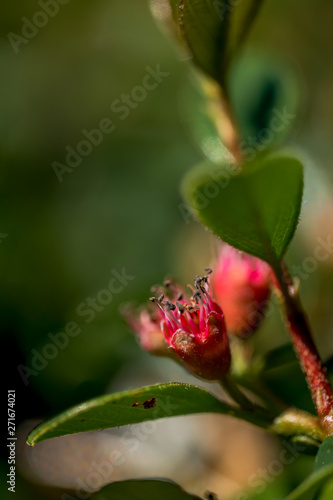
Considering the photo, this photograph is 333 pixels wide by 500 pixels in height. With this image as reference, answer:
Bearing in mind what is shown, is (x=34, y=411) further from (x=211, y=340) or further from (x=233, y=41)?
(x=233, y=41)

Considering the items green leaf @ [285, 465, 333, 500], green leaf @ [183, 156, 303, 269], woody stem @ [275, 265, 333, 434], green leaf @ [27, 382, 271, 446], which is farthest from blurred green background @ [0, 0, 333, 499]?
green leaf @ [285, 465, 333, 500]

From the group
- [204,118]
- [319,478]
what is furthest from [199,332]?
[204,118]

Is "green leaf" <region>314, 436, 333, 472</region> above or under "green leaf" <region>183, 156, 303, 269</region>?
under

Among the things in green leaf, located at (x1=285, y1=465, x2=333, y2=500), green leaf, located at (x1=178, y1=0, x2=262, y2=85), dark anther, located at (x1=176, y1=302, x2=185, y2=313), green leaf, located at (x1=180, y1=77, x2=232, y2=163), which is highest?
green leaf, located at (x1=178, y1=0, x2=262, y2=85)

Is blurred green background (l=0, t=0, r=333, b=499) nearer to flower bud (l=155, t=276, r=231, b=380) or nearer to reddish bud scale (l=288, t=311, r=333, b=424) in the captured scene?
flower bud (l=155, t=276, r=231, b=380)

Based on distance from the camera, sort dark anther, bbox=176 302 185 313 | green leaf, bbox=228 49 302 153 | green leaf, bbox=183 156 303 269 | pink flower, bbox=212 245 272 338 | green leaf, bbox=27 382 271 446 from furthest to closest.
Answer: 1. green leaf, bbox=228 49 302 153
2. pink flower, bbox=212 245 272 338
3. dark anther, bbox=176 302 185 313
4. green leaf, bbox=27 382 271 446
5. green leaf, bbox=183 156 303 269

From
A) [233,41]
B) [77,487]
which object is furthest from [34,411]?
[233,41]

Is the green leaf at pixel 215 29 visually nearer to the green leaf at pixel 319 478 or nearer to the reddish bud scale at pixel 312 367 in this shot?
the reddish bud scale at pixel 312 367
